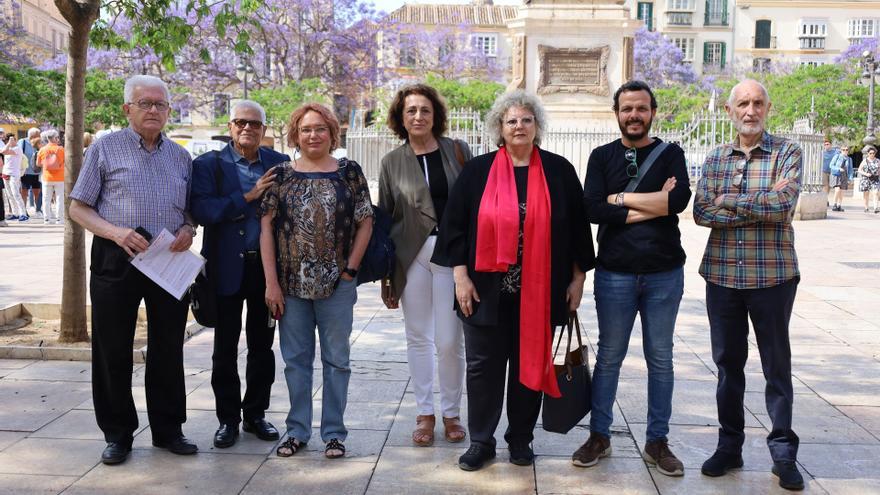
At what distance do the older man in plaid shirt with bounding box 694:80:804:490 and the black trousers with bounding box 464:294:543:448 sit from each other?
0.95m

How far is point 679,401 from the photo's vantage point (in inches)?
235

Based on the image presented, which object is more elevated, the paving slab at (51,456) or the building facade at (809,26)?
the building facade at (809,26)

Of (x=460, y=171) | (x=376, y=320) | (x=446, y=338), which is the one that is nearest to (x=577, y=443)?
(x=446, y=338)

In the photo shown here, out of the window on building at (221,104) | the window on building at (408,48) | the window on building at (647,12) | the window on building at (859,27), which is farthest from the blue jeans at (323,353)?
the window on building at (859,27)

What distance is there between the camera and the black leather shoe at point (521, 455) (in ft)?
15.8

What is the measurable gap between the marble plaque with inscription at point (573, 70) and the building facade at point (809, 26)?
52535mm

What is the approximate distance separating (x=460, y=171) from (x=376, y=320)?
12.5ft

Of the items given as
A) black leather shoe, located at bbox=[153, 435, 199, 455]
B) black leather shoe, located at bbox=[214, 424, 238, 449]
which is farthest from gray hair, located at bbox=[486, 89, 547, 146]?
black leather shoe, located at bbox=[153, 435, 199, 455]

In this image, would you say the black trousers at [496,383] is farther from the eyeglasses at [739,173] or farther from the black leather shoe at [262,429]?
the eyeglasses at [739,173]

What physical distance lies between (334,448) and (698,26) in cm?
7017

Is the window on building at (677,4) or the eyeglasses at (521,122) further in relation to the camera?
the window on building at (677,4)

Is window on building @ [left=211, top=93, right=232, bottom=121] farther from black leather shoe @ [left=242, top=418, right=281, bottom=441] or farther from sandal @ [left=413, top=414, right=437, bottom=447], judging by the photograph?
sandal @ [left=413, top=414, right=437, bottom=447]

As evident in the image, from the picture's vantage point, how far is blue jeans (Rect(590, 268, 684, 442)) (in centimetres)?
466

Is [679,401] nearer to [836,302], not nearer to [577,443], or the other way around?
[577,443]
